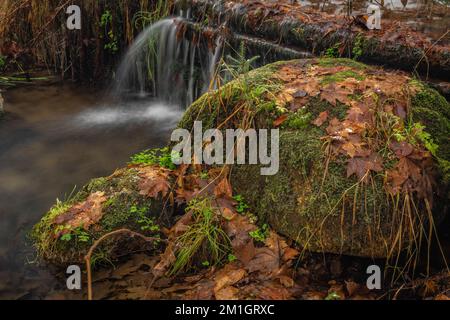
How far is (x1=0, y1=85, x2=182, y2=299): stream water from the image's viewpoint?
3.65 meters

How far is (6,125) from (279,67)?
13.4ft

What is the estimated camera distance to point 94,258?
11.2 feet

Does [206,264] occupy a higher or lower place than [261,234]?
lower

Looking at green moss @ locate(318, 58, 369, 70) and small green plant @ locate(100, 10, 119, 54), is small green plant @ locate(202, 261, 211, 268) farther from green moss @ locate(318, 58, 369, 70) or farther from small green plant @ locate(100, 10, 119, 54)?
small green plant @ locate(100, 10, 119, 54)

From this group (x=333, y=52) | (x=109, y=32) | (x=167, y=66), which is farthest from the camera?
(x=109, y=32)

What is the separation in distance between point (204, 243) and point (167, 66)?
4252 millimetres

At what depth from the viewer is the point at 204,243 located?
3.37 metres

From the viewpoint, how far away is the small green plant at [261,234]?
134 inches

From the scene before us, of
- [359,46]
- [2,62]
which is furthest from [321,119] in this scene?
[2,62]

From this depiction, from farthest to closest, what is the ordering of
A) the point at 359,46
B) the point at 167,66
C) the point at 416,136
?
the point at 167,66 → the point at 359,46 → the point at 416,136

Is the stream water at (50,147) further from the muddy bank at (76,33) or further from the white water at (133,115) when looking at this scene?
the muddy bank at (76,33)

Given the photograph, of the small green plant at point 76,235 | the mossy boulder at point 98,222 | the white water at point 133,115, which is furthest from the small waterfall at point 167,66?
the small green plant at point 76,235

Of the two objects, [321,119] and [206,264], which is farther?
[321,119]

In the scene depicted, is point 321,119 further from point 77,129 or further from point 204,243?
point 77,129
